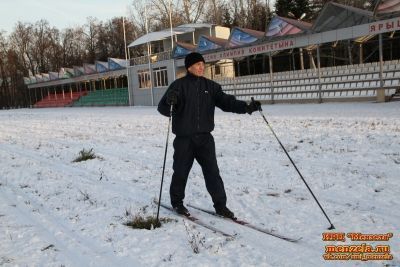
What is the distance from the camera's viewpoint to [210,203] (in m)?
5.62

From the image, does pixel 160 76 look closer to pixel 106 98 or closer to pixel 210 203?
pixel 106 98

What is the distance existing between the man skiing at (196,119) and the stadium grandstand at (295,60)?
15.0m

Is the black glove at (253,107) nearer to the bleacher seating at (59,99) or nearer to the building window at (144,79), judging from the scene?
the building window at (144,79)

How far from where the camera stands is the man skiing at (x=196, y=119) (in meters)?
4.94

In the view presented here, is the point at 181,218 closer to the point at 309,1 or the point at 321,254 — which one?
the point at 321,254

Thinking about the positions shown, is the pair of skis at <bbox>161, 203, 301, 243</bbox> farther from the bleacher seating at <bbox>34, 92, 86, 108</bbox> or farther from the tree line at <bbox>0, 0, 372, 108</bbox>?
the tree line at <bbox>0, 0, 372, 108</bbox>

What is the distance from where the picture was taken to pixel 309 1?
44.9 metres

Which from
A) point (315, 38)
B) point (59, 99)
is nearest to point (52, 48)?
point (59, 99)

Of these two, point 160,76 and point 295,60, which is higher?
point 295,60

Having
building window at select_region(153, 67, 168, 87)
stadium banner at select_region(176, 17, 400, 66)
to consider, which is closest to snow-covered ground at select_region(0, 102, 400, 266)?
stadium banner at select_region(176, 17, 400, 66)

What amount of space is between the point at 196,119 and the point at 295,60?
2928 cm

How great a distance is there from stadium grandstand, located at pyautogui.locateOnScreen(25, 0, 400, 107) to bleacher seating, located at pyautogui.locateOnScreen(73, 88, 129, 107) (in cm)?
10

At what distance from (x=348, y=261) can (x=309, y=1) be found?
45.0 meters

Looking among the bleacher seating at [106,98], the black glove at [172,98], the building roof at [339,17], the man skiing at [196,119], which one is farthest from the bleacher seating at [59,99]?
the black glove at [172,98]
